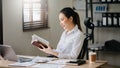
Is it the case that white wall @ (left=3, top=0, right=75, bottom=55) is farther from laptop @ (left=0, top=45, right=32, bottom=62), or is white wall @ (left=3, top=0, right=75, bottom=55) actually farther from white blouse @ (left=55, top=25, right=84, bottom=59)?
white blouse @ (left=55, top=25, right=84, bottom=59)

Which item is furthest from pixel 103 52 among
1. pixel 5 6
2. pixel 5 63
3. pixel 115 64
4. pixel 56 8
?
pixel 5 63

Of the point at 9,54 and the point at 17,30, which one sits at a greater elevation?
the point at 17,30

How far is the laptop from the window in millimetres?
1846

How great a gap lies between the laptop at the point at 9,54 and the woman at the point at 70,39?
0.31m

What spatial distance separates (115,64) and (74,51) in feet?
8.75

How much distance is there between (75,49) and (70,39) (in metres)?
0.19

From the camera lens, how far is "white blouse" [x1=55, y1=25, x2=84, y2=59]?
3521mm

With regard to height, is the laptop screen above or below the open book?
below

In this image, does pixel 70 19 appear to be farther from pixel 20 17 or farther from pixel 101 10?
pixel 101 10

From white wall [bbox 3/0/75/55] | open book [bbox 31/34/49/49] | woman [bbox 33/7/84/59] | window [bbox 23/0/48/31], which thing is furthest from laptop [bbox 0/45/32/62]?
window [bbox 23/0/48/31]

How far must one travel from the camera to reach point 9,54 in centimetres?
349

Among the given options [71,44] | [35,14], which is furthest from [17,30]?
[71,44]

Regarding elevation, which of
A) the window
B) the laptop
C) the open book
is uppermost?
the window

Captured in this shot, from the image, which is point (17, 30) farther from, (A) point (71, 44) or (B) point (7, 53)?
(A) point (71, 44)
